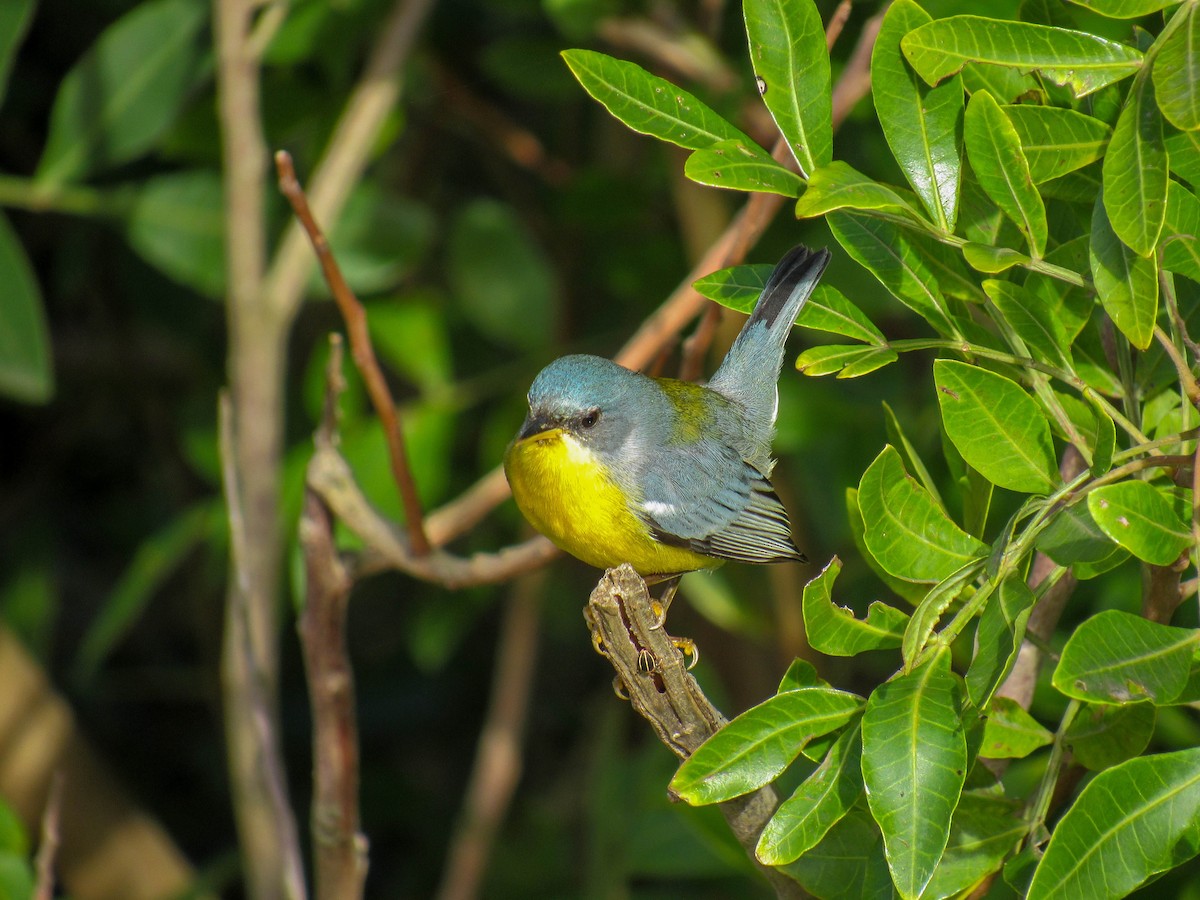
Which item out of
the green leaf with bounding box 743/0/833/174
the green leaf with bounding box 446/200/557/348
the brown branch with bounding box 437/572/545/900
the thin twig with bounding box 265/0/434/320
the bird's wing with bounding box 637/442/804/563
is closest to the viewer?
the green leaf with bounding box 743/0/833/174

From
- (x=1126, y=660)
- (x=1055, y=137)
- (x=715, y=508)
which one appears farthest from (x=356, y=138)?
(x=1126, y=660)

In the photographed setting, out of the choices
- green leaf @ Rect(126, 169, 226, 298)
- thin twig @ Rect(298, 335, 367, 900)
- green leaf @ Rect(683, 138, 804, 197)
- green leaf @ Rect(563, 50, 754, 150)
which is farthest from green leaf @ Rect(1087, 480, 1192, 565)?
green leaf @ Rect(126, 169, 226, 298)

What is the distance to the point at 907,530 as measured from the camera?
64.2 inches

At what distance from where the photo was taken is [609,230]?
437 centimetres

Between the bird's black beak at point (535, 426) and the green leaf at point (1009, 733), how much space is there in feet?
4.81

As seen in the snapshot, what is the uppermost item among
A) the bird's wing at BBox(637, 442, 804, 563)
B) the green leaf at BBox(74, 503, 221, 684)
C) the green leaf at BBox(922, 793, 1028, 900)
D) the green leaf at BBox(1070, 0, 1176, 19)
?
the green leaf at BBox(1070, 0, 1176, 19)

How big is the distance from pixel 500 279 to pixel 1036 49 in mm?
2591

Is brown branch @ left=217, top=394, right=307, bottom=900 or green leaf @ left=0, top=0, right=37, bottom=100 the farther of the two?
green leaf @ left=0, top=0, right=37, bottom=100

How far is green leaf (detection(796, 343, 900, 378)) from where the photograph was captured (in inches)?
67.0

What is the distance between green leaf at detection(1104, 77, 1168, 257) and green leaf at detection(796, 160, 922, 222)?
241 millimetres

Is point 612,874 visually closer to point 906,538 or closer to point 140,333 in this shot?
point 906,538

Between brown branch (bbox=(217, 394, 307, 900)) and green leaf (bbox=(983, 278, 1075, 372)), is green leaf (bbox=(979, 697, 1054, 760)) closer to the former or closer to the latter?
green leaf (bbox=(983, 278, 1075, 372))

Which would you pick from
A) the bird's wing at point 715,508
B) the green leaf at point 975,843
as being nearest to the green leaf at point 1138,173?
the green leaf at point 975,843

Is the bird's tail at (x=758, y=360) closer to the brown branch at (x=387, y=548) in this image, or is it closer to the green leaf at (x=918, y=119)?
the brown branch at (x=387, y=548)
